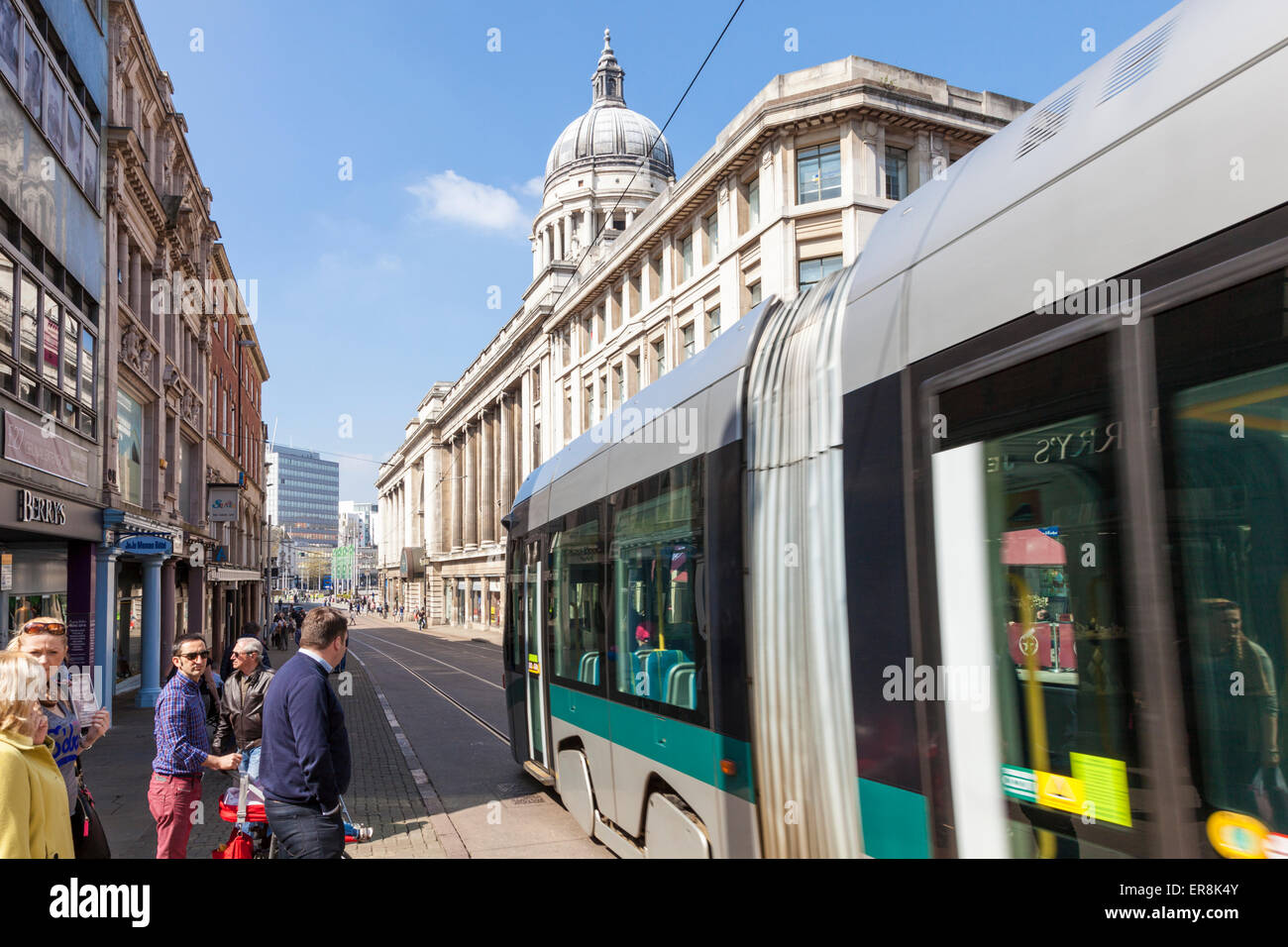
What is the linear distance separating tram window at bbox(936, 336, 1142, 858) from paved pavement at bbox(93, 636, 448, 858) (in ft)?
20.2

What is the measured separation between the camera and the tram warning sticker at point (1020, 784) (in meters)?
2.98

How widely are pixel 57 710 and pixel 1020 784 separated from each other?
403cm

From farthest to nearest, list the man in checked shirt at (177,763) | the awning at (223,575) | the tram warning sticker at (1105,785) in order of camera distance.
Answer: the awning at (223,575) → the man in checked shirt at (177,763) → the tram warning sticker at (1105,785)

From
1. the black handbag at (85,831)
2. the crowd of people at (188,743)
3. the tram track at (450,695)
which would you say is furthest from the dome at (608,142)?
the black handbag at (85,831)

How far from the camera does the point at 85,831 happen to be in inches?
164

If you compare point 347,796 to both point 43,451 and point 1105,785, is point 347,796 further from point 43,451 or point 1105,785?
point 1105,785

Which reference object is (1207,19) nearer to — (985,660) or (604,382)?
(985,660)

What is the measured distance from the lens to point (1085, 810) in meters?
2.80

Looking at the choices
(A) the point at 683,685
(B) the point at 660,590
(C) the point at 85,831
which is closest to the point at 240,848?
(C) the point at 85,831

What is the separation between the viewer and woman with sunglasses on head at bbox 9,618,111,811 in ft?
13.5

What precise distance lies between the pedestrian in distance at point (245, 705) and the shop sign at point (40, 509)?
7774mm

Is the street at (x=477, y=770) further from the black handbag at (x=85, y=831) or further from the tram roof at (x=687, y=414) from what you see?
the black handbag at (x=85, y=831)

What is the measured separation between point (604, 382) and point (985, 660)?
44554mm
